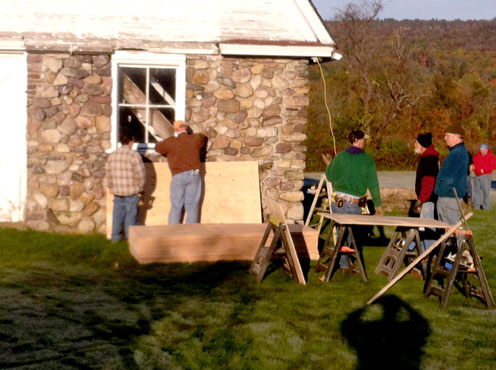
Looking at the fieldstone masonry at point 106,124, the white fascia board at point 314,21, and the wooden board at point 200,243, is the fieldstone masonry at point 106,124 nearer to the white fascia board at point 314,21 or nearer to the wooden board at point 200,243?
the white fascia board at point 314,21

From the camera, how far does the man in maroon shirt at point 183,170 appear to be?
33.4 feet

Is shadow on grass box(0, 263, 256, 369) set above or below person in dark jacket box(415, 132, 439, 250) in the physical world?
below

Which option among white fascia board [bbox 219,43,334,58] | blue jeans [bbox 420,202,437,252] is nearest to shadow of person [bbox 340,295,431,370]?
blue jeans [bbox 420,202,437,252]

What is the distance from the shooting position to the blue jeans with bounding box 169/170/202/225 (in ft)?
33.6

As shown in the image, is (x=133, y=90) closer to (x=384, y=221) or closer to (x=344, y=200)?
(x=344, y=200)

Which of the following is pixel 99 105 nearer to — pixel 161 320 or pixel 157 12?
pixel 157 12

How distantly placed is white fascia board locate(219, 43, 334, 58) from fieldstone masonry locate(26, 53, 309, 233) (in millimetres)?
207

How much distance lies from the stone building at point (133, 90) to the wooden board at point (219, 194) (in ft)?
0.60

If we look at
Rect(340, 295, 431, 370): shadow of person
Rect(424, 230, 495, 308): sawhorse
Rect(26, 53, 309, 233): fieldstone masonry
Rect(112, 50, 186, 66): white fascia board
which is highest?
Rect(112, 50, 186, 66): white fascia board

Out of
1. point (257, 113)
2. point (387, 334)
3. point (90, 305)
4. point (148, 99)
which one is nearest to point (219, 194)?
point (257, 113)

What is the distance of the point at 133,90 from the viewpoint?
36.1 ft

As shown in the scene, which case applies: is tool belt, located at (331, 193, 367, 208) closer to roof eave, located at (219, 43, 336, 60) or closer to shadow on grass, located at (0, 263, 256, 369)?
shadow on grass, located at (0, 263, 256, 369)

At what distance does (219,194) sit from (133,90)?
208cm

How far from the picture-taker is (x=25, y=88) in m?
10.5
